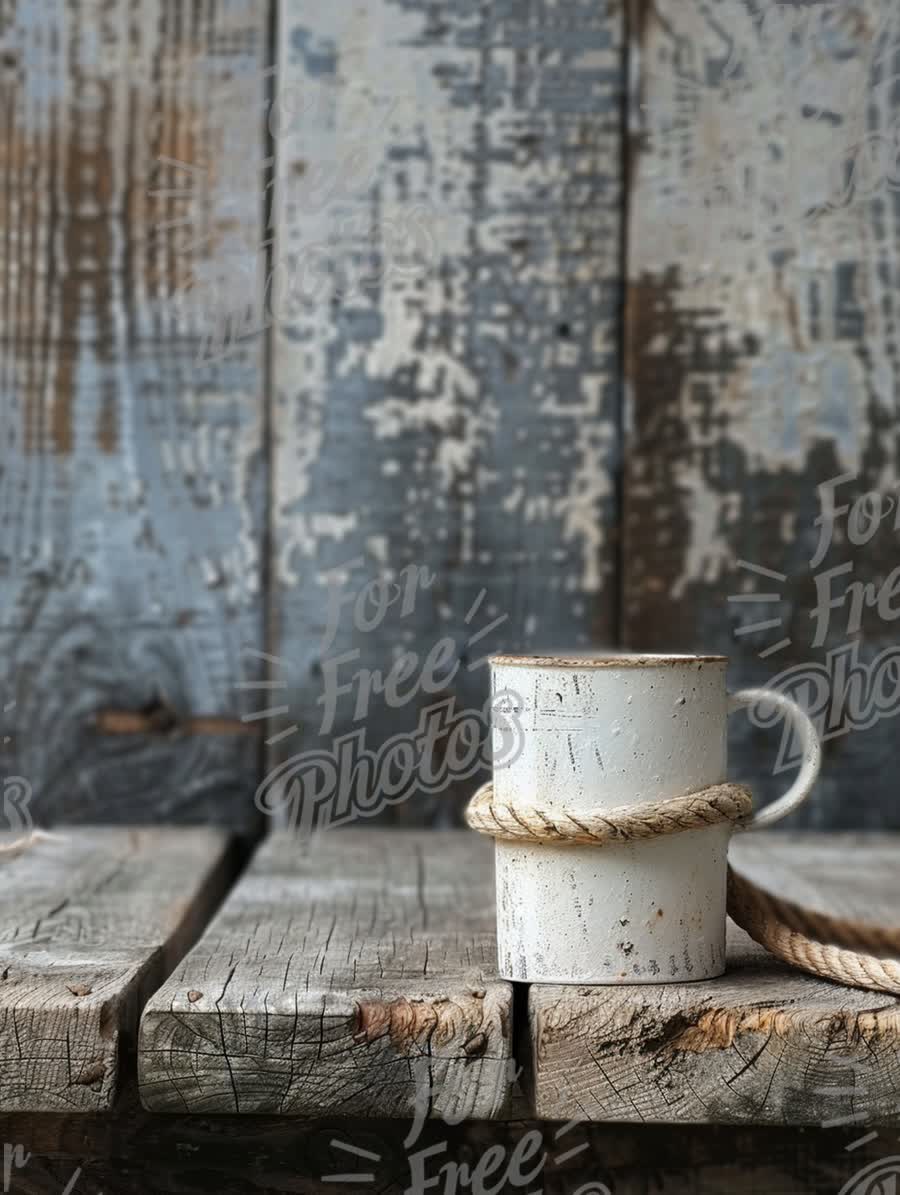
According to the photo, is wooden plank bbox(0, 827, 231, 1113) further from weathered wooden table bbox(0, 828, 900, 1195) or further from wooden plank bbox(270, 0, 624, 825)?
wooden plank bbox(270, 0, 624, 825)

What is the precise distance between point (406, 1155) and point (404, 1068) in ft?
0.33

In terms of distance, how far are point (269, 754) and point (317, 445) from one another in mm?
401

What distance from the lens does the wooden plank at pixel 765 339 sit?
1.84 m

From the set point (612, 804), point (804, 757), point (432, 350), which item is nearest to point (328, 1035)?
point (612, 804)

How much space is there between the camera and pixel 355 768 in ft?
6.14

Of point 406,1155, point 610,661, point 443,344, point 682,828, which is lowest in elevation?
point 406,1155

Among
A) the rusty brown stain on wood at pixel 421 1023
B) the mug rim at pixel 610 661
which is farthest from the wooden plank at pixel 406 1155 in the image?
the mug rim at pixel 610 661

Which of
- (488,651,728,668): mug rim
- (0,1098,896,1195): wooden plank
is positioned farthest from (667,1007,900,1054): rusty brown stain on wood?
(488,651,728,668): mug rim

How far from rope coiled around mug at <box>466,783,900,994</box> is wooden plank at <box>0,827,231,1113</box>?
0.30 m

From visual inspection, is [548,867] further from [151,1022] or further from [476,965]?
[151,1022]

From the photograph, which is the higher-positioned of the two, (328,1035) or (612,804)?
(612,804)

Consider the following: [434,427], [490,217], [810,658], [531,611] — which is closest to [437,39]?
[490,217]

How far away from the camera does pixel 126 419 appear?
1.86 m

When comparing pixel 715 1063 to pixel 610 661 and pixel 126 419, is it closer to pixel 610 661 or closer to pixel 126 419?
pixel 610 661
